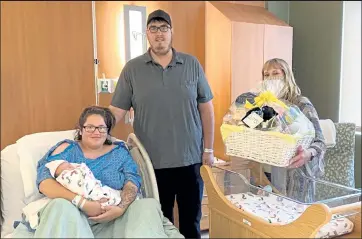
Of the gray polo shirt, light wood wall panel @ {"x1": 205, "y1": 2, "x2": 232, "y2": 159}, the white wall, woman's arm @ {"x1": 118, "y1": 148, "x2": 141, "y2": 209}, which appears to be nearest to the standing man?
the gray polo shirt

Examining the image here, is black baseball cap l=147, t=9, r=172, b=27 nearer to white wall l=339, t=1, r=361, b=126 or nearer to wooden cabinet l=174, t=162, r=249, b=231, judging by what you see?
wooden cabinet l=174, t=162, r=249, b=231

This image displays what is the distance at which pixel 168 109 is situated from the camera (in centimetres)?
154

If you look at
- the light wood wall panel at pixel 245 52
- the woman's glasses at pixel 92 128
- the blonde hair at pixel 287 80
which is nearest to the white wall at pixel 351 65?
the light wood wall panel at pixel 245 52

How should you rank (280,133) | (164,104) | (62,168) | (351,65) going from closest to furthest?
1. (280,133)
2. (62,168)
3. (164,104)
4. (351,65)

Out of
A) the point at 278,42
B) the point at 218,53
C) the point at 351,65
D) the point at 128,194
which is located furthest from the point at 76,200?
the point at 351,65

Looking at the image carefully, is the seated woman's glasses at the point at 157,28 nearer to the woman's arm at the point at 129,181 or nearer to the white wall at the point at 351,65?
the woman's arm at the point at 129,181

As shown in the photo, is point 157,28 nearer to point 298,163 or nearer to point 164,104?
point 164,104

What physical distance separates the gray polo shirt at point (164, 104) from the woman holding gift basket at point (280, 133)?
22 centimetres

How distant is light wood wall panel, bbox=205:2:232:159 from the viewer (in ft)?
6.20

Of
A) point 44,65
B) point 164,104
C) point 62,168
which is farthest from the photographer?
point 164,104

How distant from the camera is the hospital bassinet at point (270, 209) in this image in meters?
1.08

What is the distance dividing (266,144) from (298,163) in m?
0.14

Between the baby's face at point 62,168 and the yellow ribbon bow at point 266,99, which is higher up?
the yellow ribbon bow at point 266,99

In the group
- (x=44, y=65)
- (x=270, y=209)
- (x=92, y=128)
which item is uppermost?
(x=44, y=65)
